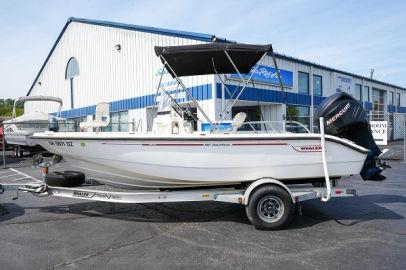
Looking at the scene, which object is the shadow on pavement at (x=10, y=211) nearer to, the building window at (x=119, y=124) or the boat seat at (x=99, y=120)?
the boat seat at (x=99, y=120)

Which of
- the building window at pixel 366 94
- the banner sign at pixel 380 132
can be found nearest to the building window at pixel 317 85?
the banner sign at pixel 380 132

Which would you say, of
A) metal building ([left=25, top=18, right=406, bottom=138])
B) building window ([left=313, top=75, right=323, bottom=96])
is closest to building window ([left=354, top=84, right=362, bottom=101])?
metal building ([left=25, top=18, right=406, bottom=138])

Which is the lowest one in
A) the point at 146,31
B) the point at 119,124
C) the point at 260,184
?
the point at 260,184

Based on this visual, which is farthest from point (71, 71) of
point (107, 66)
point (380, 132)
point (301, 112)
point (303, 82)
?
point (380, 132)

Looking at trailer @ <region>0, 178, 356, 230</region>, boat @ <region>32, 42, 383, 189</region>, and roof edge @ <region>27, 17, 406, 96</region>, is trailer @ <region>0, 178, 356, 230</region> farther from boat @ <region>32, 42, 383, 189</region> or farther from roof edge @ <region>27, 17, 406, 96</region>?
roof edge @ <region>27, 17, 406, 96</region>

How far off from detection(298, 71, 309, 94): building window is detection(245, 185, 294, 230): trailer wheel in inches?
603

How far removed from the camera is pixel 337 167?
5129 mm

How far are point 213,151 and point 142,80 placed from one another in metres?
14.0

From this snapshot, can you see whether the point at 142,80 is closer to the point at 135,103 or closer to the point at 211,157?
the point at 135,103

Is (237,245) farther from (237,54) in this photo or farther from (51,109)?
(51,109)

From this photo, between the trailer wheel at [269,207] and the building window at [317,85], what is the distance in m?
16.9

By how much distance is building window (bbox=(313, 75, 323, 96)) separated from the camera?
20.6 meters

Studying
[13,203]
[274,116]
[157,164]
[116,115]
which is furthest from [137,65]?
[157,164]

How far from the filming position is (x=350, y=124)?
17.4ft
